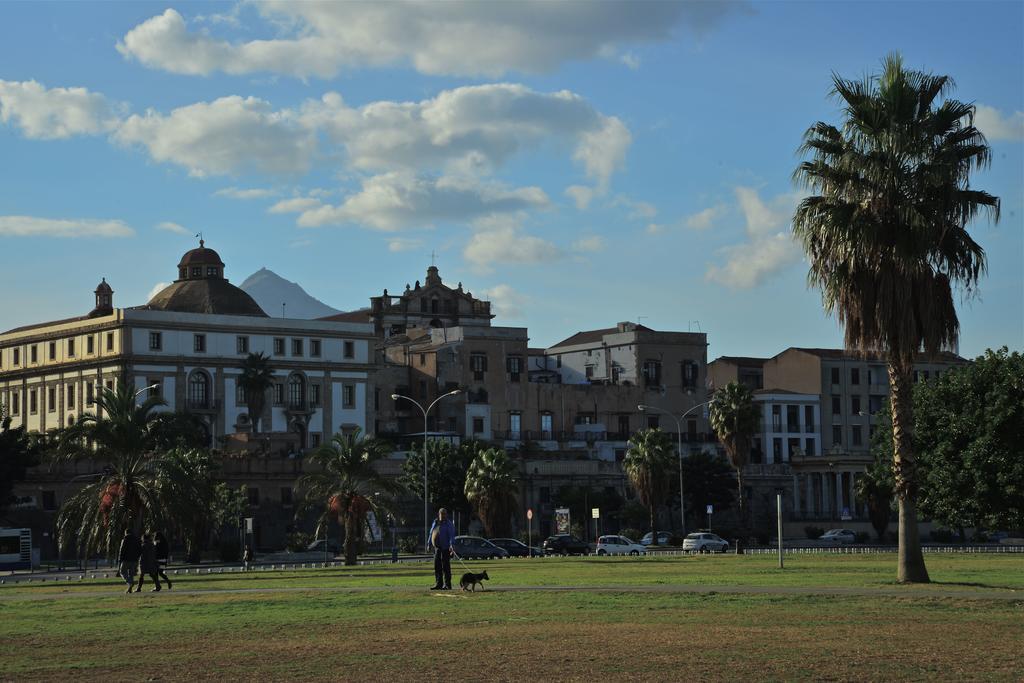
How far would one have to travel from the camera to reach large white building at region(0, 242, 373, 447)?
132 m

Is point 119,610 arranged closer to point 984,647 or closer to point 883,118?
point 984,647

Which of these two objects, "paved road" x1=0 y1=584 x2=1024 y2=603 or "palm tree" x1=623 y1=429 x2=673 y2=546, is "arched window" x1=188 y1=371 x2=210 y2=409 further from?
"paved road" x1=0 y1=584 x2=1024 y2=603

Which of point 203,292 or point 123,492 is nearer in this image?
point 123,492

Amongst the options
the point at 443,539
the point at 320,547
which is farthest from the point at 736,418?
the point at 443,539

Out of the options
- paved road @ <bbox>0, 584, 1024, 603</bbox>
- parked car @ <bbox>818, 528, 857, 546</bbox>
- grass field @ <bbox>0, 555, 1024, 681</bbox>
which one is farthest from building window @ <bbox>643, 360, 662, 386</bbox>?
paved road @ <bbox>0, 584, 1024, 603</bbox>

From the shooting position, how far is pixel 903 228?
39.1m

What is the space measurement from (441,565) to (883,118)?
15.5m

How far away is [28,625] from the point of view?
30.5 meters

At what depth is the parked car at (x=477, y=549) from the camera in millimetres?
80750

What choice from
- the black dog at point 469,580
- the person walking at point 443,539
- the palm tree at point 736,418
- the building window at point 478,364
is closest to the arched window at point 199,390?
the building window at point 478,364

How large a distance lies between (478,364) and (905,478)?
104689mm

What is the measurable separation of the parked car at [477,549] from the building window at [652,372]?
71843 millimetres

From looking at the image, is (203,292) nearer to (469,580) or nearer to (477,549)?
(477,549)

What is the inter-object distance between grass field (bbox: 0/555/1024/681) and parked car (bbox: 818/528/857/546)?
69424 mm
